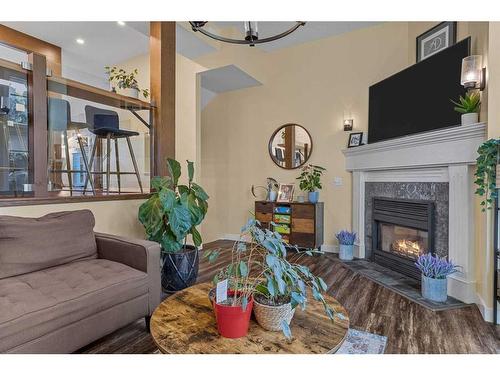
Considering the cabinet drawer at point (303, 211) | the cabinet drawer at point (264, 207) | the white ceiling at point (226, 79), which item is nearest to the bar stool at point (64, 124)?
the white ceiling at point (226, 79)

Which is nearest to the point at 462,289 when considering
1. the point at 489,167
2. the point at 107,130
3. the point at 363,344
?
the point at 489,167

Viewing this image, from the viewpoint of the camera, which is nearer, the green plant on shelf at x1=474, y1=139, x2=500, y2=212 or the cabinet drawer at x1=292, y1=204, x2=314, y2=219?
the green plant on shelf at x1=474, y1=139, x2=500, y2=212

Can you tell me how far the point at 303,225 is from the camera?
427 cm

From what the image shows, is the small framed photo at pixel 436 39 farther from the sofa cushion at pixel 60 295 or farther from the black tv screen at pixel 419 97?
the sofa cushion at pixel 60 295

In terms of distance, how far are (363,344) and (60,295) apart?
6.11ft

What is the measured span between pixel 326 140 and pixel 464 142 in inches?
82.2

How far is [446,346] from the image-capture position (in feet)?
6.19

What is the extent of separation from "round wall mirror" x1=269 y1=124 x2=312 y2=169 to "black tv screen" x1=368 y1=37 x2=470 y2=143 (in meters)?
1.03

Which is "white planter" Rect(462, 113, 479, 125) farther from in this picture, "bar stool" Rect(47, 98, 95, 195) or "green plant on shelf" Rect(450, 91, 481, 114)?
"bar stool" Rect(47, 98, 95, 195)

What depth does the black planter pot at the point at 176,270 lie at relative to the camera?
272 cm

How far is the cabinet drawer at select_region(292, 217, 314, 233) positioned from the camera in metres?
4.22

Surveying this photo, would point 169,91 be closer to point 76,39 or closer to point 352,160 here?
point 76,39

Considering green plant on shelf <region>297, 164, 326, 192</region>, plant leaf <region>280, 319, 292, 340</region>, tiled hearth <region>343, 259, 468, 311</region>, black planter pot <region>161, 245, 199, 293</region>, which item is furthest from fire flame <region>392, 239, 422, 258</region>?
plant leaf <region>280, 319, 292, 340</region>

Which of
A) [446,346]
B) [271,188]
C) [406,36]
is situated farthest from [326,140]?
[446,346]
